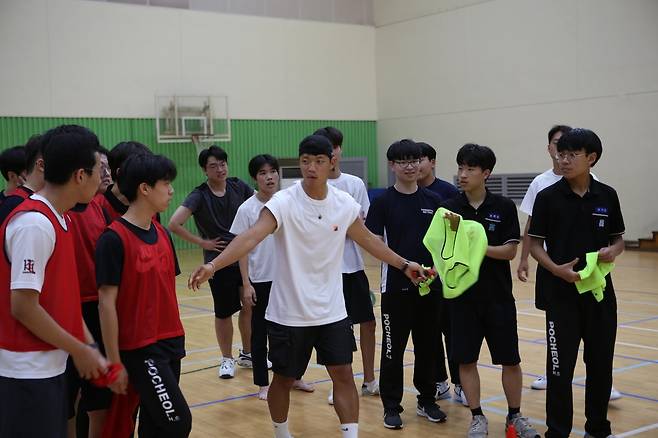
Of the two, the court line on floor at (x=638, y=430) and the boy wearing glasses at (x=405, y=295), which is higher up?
the boy wearing glasses at (x=405, y=295)

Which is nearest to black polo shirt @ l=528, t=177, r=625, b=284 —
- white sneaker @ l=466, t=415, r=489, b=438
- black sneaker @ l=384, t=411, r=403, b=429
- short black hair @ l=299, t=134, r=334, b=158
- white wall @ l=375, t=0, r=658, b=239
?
white sneaker @ l=466, t=415, r=489, b=438

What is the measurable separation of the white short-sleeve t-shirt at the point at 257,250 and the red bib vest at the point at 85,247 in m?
2.37

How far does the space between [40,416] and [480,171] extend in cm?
326

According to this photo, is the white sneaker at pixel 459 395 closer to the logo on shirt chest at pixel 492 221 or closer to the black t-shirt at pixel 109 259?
the logo on shirt chest at pixel 492 221

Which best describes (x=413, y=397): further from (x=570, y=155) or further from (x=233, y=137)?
(x=233, y=137)

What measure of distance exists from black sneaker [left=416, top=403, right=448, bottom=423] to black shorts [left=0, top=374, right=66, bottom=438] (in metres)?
3.26

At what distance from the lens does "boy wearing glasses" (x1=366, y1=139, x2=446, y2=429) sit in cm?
565

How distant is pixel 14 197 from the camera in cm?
384

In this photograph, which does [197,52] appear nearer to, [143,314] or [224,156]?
[224,156]

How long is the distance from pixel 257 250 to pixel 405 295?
1.57 meters

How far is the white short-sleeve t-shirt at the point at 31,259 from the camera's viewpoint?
9.61 ft

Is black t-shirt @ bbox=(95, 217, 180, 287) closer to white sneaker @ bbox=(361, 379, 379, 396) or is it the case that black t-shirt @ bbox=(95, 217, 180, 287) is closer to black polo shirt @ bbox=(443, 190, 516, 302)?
black polo shirt @ bbox=(443, 190, 516, 302)

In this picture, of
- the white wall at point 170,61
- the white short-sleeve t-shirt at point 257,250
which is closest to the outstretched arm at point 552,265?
the white short-sleeve t-shirt at point 257,250

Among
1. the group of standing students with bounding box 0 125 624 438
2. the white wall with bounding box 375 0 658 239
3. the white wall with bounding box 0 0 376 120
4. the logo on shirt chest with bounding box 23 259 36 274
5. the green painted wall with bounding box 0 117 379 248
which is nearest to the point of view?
the logo on shirt chest with bounding box 23 259 36 274
